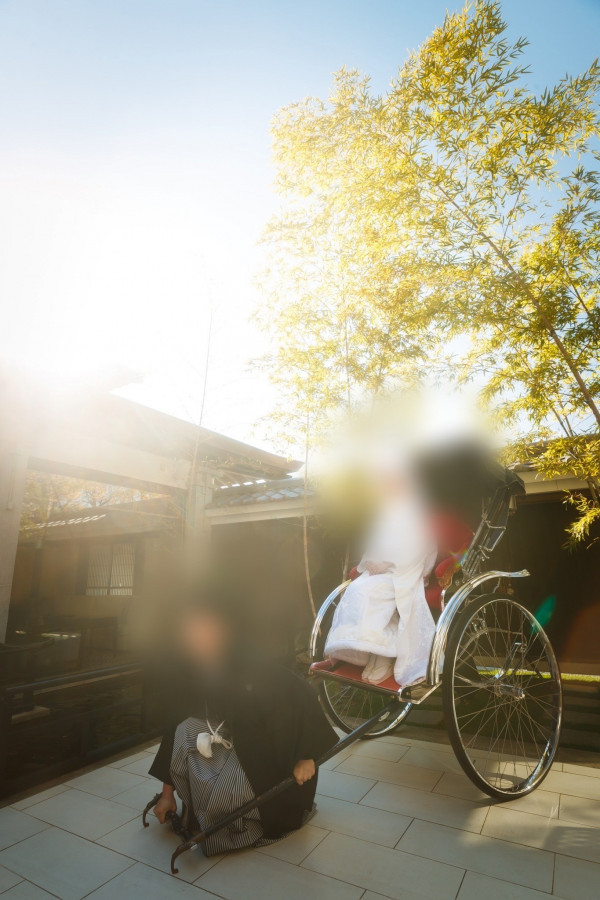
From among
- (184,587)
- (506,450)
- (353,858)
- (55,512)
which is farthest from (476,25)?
(55,512)

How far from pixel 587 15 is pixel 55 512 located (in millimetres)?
12794

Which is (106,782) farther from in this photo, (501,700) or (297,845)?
(501,700)

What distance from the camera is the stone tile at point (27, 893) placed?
1777mm

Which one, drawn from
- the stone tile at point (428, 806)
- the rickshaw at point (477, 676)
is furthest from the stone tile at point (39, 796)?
the stone tile at point (428, 806)

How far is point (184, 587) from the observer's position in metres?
2.05

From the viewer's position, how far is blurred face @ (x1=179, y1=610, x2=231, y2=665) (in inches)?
77.5

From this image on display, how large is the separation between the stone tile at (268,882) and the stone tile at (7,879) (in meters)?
0.70

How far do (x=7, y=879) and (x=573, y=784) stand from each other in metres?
2.76

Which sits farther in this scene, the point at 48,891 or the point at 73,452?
the point at 73,452

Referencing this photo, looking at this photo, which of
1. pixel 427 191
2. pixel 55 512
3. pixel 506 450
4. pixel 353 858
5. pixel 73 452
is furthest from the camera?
pixel 55 512

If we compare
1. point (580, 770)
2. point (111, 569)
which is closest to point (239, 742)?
point (580, 770)

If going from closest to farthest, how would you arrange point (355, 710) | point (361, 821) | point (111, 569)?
1. point (361, 821)
2. point (355, 710)
3. point (111, 569)

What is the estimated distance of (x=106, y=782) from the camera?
2.77 metres

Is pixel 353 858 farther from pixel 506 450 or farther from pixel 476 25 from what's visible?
pixel 476 25
